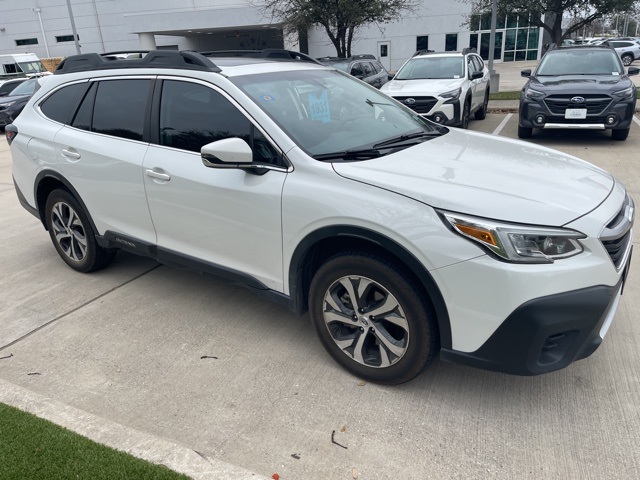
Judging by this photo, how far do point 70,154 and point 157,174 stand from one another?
3.74 ft

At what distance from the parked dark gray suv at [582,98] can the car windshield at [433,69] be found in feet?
5.54

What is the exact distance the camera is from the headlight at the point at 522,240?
242cm

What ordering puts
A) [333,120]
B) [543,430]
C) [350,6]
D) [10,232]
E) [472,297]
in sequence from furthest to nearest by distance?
[350,6] < [10,232] < [333,120] < [543,430] < [472,297]

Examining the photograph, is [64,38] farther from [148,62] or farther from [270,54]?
[148,62]

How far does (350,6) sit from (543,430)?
17.3 meters

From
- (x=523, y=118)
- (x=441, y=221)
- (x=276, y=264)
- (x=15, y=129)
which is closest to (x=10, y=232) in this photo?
(x=15, y=129)

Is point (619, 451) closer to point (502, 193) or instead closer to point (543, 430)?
point (543, 430)

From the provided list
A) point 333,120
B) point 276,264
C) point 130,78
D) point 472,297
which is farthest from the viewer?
point 130,78

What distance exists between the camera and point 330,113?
11.7ft

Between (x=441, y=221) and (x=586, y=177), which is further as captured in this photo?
(x=586, y=177)

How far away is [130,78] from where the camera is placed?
3938 mm

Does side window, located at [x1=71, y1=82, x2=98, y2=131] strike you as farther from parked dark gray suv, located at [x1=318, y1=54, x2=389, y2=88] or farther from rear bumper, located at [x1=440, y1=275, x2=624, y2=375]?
parked dark gray suv, located at [x1=318, y1=54, x2=389, y2=88]

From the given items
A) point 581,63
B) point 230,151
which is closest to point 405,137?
point 230,151

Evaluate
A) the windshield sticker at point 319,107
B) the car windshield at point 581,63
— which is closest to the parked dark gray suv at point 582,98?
the car windshield at point 581,63
